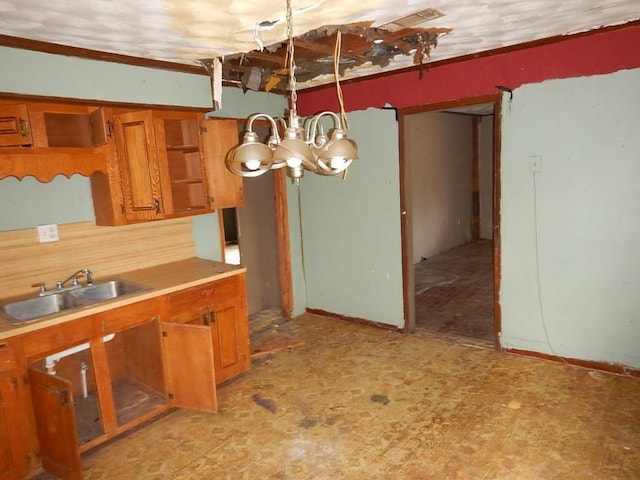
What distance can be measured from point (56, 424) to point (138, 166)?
170 centimetres

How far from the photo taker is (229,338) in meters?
3.49

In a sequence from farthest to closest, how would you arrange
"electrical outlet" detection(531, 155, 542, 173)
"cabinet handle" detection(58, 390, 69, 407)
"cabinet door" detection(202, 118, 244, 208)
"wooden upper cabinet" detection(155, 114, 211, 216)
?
"cabinet door" detection(202, 118, 244, 208)
"wooden upper cabinet" detection(155, 114, 211, 216)
"electrical outlet" detection(531, 155, 542, 173)
"cabinet handle" detection(58, 390, 69, 407)

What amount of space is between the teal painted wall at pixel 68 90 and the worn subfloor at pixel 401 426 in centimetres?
160

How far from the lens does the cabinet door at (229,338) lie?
341cm

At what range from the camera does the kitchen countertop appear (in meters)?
2.42

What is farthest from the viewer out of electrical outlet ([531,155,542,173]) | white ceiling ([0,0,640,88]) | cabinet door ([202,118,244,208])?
cabinet door ([202,118,244,208])

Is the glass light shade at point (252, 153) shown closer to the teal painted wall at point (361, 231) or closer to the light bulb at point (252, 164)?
the light bulb at point (252, 164)

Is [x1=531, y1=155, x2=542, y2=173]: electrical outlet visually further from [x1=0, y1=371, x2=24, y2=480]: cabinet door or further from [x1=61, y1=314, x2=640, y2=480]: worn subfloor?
[x1=0, y1=371, x2=24, y2=480]: cabinet door

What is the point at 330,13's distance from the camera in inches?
94.3

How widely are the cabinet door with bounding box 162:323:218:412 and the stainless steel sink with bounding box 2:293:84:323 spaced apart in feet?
2.12

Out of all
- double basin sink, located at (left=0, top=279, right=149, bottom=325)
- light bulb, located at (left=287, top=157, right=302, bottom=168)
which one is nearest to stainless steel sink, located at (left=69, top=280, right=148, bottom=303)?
double basin sink, located at (left=0, top=279, right=149, bottom=325)

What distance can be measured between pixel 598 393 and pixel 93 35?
396 centimetres

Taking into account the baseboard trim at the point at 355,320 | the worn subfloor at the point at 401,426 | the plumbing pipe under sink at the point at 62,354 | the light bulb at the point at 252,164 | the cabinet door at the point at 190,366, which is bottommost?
the worn subfloor at the point at 401,426

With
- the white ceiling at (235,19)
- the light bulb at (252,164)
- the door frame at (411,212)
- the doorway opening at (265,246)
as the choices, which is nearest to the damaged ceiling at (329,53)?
the white ceiling at (235,19)
